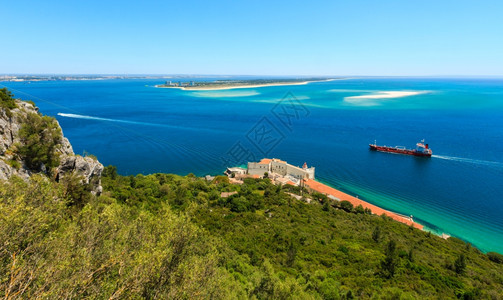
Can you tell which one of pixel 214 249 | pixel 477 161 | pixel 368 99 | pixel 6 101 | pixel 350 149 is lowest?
pixel 350 149

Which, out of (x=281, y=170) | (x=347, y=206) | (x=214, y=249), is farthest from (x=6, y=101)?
(x=347, y=206)

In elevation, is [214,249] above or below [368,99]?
above

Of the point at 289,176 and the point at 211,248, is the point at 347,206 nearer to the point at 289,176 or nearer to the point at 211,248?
the point at 289,176

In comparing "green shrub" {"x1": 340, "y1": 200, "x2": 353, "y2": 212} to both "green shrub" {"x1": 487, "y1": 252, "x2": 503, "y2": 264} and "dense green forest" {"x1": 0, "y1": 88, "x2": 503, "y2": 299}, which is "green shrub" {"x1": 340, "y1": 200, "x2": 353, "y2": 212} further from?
"green shrub" {"x1": 487, "y1": 252, "x2": 503, "y2": 264}

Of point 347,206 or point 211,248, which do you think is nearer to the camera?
point 211,248

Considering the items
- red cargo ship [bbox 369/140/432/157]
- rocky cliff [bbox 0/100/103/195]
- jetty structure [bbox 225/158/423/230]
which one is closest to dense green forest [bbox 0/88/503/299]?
rocky cliff [bbox 0/100/103/195]

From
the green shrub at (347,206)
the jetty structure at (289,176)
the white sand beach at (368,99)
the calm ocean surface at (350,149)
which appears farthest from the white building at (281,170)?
the white sand beach at (368,99)

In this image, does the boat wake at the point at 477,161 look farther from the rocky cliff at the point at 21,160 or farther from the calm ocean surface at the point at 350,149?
the rocky cliff at the point at 21,160
